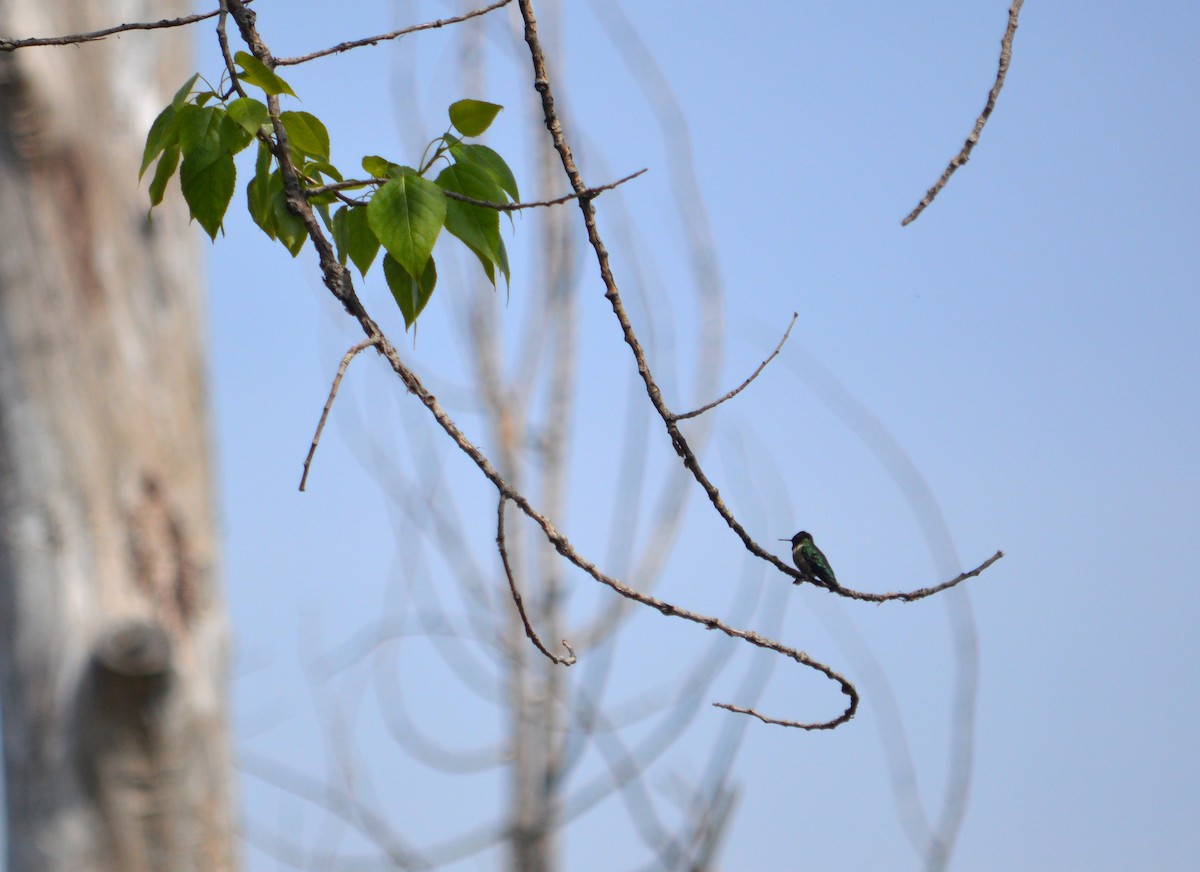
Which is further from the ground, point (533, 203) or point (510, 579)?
point (533, 203)

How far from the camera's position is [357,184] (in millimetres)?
1296

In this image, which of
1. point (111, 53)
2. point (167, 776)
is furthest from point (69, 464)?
point (111, 53)

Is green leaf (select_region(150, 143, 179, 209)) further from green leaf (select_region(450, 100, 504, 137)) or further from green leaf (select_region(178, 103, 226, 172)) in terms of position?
green leaf (select_region(450, 100, 504, 137))

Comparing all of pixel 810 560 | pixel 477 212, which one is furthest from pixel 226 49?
pixel 810 560

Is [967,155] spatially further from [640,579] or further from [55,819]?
[640,579]

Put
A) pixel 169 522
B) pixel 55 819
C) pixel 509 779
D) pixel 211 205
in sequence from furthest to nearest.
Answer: pixel 509 779 < pixel 169 522 < pixel 55 819 < pixel 211 205

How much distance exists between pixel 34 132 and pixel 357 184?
179 centimetres

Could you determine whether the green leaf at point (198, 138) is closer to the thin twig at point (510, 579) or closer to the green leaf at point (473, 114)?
the green leaf at point (473, 114)

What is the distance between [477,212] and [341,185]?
0.17 meters

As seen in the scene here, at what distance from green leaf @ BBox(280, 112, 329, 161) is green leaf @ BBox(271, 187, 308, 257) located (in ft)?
0.20

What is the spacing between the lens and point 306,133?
50.8 inches

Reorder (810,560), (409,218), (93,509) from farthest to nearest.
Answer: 1. (93,509)
2. (810,560)
3. (409,218)

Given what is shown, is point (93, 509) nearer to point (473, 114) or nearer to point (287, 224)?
point (287, 224)

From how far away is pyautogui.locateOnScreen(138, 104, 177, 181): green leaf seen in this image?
1.26 metres
